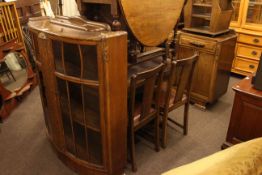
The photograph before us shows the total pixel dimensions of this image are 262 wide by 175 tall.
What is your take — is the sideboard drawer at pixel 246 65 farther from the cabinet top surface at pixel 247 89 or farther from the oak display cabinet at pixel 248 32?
the cabinet top surface at pixel 247 89

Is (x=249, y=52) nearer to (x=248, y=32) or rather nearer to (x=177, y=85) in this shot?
(x=248, y=32)

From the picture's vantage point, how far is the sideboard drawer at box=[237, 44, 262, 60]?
10.9ft

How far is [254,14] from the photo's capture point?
11.0ft

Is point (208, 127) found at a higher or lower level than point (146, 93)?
lower

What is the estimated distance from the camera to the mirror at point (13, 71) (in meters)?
2.75

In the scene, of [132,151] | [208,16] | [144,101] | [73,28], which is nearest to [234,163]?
[144,101]

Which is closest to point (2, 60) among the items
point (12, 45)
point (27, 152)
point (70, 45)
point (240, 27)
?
point (12, 45)

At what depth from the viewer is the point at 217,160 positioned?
88 cm

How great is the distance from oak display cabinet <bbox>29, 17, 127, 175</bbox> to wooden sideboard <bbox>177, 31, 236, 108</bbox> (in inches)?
55.0

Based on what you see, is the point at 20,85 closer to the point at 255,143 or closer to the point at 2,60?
the point at 2,60

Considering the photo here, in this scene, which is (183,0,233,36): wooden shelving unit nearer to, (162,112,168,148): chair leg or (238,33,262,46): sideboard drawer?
(238,33,262,46): sideboard drawer

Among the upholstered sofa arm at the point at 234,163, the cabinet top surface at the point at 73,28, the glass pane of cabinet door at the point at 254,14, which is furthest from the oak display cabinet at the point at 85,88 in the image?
the glass pane of cabinet door at the point at 254,14

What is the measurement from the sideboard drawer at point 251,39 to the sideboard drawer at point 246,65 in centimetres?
27

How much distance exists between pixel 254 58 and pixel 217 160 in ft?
9.75
